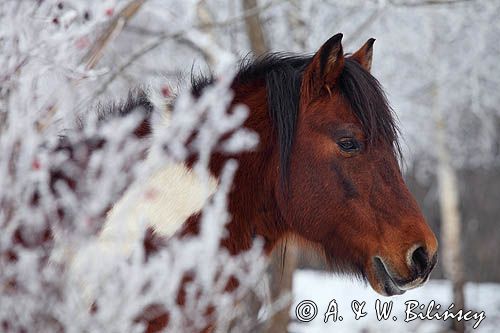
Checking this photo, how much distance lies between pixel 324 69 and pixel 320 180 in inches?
19.7

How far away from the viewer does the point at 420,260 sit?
10.1ft

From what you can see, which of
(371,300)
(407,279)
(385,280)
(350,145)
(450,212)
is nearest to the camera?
(407,279)

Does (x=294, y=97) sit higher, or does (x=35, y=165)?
(x=35, y=165)

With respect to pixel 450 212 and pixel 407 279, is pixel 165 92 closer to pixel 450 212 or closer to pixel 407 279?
pixel 407 279

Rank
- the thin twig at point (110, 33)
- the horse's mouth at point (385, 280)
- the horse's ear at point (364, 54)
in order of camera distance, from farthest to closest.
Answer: the horse's ear at point (364, 54) → the thin twig at point (110, 33) → the horse's mouth at point (385, 280)

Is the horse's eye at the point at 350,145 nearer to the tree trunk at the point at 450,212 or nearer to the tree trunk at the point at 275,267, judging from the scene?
the tree trunk at the point at 275,267

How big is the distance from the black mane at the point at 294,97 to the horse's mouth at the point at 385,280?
0.53 meters

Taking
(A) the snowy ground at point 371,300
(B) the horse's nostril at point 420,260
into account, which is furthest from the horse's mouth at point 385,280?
(A) the snowy ground at point 371,300

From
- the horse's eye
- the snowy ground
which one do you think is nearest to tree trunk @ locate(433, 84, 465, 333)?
the snowy ground

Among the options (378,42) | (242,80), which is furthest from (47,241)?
(378,42)

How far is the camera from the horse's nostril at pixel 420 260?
10.0 feet

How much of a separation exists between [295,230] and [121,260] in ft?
3.52

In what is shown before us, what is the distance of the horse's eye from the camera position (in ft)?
10.7
